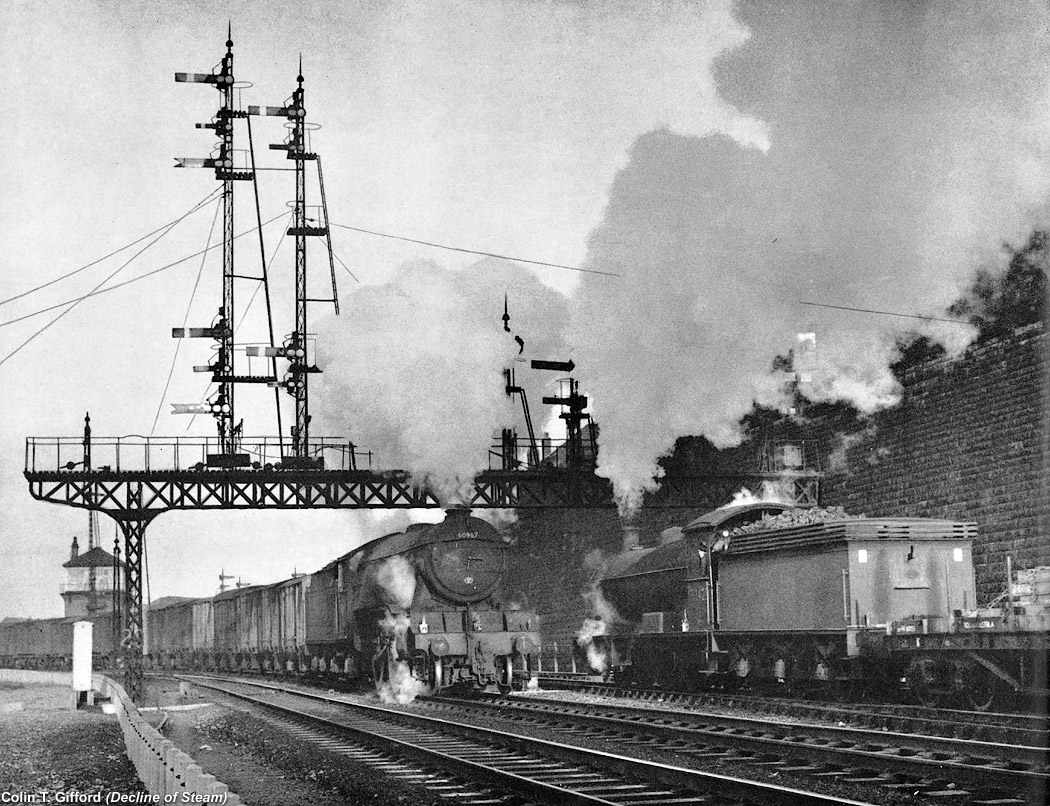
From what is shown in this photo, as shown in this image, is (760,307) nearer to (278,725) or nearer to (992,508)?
(992,508)

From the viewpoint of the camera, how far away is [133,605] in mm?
28828

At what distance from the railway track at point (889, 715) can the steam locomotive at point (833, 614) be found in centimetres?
42

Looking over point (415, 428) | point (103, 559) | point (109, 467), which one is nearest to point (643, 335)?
point (415, 428)

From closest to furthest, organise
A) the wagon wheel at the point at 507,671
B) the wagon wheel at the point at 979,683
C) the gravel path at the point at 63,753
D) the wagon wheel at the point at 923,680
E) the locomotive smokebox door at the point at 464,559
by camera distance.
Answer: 1. the gravel path at the point at 63,753
2. the wagon wheel at the point at 979,683
3. the wagon wheel at the point at 923,680
4. the locomotive smokebox door at the point at 464,559
5. the wagon wheel at the point at 507,671

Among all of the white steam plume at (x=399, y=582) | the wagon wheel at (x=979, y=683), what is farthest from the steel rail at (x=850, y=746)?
the white steam plume at (x=399, y=582)

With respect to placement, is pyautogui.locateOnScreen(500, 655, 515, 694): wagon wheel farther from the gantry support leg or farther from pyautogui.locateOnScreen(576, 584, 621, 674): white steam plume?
Result: the gantry support leg

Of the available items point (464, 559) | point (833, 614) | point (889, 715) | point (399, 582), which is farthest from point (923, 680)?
point (399, 582)

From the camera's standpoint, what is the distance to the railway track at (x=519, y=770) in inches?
381

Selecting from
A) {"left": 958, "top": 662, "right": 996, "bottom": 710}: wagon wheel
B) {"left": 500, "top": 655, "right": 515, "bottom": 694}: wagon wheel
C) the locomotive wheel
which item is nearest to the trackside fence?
the locomotive wheel

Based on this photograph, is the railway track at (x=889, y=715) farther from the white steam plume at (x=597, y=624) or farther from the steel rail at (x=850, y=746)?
the white steam plume at (x=597, y=624)

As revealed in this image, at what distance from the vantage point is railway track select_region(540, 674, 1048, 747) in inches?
513

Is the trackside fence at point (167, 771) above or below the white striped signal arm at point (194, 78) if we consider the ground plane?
below

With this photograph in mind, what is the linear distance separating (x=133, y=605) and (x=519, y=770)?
63.6ft

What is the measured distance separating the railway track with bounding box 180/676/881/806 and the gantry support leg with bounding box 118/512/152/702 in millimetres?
10127
